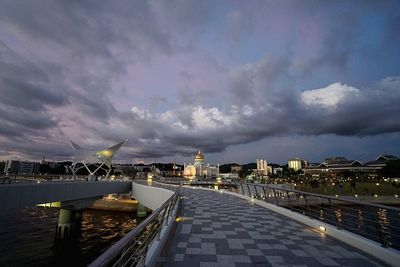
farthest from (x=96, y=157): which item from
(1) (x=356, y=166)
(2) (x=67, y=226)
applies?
(1) (x=356, y=166)

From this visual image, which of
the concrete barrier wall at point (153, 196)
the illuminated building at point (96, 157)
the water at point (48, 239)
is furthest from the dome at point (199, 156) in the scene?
the concrete barrier wall at point (153, 196)

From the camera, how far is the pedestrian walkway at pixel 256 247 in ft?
18.8

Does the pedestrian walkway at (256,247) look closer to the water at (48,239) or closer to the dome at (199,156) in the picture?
the water at (48,239)

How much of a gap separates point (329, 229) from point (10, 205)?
62.4 ft

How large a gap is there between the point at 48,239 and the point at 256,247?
29.5 metres

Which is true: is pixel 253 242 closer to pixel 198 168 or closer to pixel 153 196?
pixel 153 196

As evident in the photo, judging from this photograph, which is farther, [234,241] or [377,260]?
[234,241]

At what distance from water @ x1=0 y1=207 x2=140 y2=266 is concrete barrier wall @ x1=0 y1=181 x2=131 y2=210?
522 centimetres

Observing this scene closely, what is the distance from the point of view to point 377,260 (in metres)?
5.92

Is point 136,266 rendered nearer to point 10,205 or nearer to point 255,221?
point 255,221

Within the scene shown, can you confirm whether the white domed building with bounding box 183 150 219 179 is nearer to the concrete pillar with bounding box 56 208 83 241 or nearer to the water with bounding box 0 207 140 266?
the water with bounding box 0 207 140 266

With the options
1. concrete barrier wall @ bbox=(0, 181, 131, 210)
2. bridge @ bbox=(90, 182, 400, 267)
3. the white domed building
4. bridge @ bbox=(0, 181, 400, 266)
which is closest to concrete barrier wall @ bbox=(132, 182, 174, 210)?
concrete barrier wall @ bbox=(0, 181, 131, 210)

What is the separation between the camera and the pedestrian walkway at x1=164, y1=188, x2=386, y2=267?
5.74 m

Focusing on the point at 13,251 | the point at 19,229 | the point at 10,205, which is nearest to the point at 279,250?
the point at 10,205
